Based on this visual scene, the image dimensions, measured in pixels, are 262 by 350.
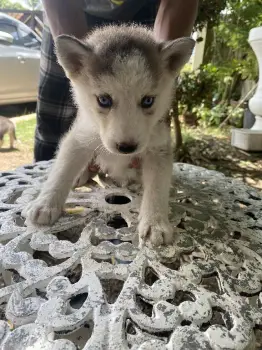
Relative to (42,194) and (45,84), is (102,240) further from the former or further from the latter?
(45,84)

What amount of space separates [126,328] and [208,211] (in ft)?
2.47

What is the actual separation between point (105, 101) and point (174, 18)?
0.66 meters

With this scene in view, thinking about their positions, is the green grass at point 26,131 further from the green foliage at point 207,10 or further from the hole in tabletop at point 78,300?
the hole in tabletop at point 78,300

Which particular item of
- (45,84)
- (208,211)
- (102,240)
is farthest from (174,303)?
(45,84)

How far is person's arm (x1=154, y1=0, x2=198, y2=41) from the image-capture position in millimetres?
1690

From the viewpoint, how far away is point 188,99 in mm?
4137

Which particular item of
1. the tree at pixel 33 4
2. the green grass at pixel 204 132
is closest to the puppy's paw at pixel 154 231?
the tree at pixel 33 4

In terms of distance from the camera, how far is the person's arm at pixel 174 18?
1.69 metres

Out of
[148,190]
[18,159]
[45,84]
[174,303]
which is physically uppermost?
[45,84]

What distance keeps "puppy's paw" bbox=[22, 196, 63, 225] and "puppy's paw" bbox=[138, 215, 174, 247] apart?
0.32 m

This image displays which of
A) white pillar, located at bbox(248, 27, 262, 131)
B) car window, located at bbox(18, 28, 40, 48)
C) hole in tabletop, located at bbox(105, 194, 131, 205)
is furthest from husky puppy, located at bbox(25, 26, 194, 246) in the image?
car window, located at bbox(18, 28, 40, 48)

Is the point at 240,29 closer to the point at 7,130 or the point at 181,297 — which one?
the point at 7,130

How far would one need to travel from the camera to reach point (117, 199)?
1639 millimetres

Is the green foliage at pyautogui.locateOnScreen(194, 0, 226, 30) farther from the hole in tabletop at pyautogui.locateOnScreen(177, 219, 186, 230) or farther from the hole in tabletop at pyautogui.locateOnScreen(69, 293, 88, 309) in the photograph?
the hole in tabletop at pyautogui.locateOnScreen(69, 293, 88, 309)
